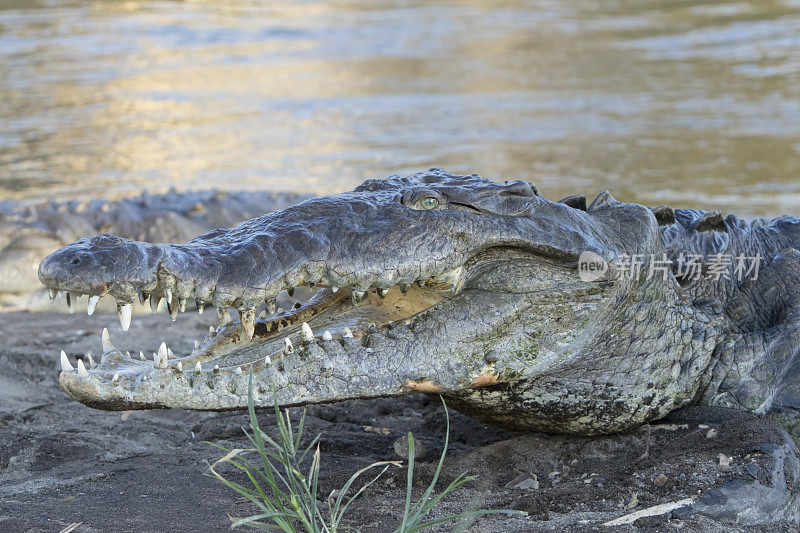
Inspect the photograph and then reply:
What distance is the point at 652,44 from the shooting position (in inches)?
684

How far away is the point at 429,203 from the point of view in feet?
11.4

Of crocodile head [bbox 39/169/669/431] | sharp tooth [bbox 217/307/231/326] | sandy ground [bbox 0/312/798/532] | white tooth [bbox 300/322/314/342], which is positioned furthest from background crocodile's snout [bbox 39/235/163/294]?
sandy ground [bbox 0/312/798/532]

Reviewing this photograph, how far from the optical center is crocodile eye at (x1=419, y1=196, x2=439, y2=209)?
11.4 ft

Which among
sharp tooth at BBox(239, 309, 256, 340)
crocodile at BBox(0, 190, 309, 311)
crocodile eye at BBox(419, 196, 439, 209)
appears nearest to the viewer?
sharp tooth at BBox(239, 309, 256, 340)

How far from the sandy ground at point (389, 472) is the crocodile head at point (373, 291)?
0.94 feet

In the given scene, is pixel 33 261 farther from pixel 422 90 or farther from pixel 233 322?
pixel 422 90

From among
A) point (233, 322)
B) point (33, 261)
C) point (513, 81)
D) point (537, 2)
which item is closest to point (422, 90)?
point (513, 81)

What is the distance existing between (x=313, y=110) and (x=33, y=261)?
6.09m

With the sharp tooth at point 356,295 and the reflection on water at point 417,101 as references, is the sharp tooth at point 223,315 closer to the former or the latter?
the sharp tooth at point 356,295

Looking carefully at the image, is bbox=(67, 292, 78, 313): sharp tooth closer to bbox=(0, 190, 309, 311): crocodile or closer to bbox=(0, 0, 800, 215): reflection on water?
bbox=(0, 190, 309, 311): crocodile

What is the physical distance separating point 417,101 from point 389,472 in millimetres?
10876

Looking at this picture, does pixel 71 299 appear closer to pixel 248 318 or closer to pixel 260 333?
pixel 248 318

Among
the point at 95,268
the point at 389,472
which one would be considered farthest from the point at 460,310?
the point at 95,268

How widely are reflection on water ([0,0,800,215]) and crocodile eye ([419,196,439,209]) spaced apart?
605 cm
